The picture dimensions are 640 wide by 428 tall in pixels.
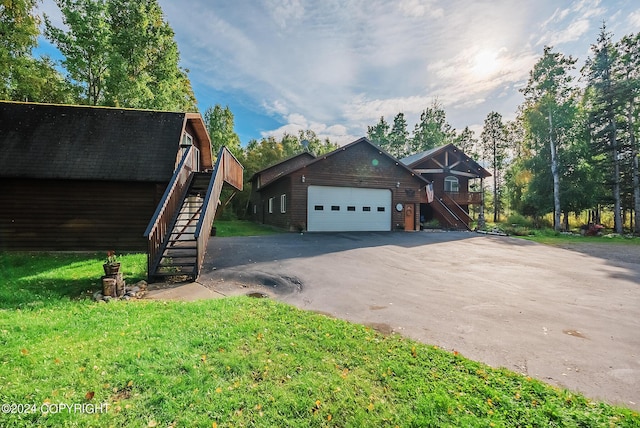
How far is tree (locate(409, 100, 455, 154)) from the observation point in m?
42.5

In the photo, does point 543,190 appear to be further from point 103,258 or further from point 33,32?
point 33,32

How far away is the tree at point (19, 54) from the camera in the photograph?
47.7 feet

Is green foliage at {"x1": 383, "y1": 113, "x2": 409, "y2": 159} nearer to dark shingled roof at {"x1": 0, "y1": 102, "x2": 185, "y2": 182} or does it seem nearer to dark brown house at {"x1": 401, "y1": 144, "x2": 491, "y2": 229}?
dark brown house at {"x1": 401, "y1": 144, "x2": 491, "y2": 229}

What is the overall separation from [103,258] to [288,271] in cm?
628

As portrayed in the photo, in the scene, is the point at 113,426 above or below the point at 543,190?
below

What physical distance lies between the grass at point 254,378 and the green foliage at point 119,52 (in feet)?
61.7

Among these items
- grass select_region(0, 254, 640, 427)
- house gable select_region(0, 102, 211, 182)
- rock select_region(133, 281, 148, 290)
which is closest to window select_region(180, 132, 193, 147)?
house gable select_region(0, 102, 211, 182)

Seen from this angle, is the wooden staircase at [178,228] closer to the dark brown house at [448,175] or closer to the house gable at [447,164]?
the dark brown house at [448,175]

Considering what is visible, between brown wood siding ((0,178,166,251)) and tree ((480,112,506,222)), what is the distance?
127 feet

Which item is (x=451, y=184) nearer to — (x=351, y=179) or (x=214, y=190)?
(x=351, y=179)

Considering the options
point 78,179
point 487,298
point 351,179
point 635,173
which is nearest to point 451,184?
point 635,173

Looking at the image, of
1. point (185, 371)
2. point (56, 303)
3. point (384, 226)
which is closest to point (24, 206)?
point (56, 303)

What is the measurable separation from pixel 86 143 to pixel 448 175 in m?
25.5

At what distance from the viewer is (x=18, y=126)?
1043 cm
